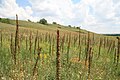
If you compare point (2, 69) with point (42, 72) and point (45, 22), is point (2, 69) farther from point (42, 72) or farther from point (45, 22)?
point (45, 22)

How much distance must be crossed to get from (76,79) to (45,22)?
4388 inches

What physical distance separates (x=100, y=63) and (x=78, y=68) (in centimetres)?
236

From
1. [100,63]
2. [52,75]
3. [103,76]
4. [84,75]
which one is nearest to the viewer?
[84,75]

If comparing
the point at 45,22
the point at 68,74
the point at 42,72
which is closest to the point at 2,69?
the point at 42,72

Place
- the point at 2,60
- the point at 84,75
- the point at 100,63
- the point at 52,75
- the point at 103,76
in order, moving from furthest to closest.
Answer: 1. the point at 100,63
2. the point at 2,60
3. the point at 103,76
4. the point at 52,75
5. the point at 84,75

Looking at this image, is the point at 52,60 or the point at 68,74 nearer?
the point at 68,74

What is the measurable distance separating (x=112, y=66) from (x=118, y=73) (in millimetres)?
690

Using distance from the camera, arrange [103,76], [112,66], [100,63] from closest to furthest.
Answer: [103,76], [112,66], [100,63]

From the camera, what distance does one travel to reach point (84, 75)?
7.61m

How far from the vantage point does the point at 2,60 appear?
9.63m

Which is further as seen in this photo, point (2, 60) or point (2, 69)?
point (2, 60)

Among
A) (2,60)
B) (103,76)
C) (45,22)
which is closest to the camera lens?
(103,76)

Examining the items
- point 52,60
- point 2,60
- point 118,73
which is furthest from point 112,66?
point 2,60

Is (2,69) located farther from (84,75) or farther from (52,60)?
(52,60)
